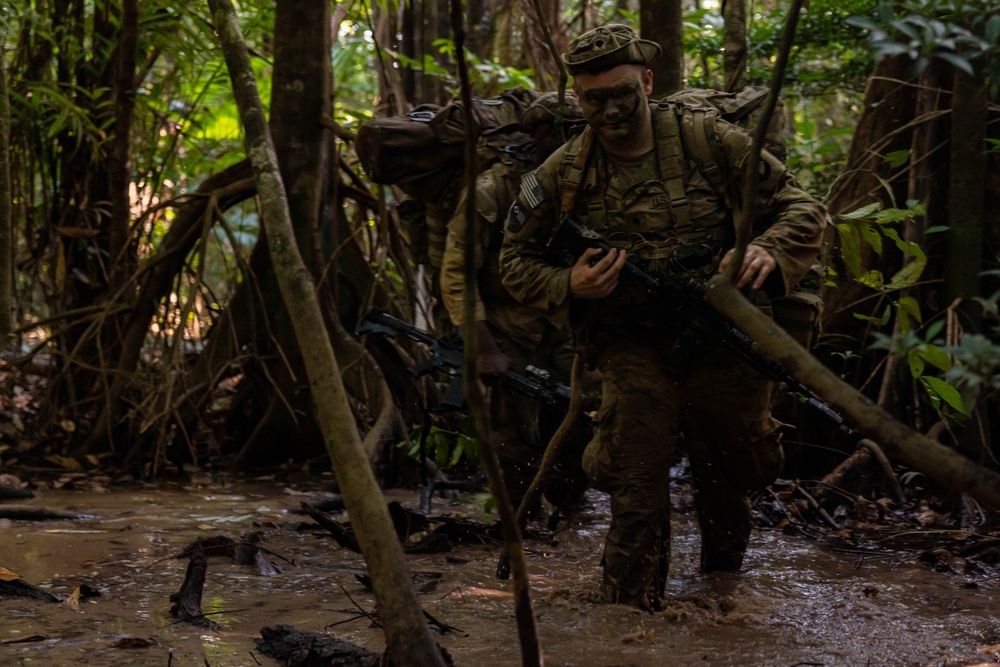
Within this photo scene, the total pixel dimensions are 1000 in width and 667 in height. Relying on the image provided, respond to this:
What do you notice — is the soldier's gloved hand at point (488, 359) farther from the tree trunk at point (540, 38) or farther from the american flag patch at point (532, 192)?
the tree trunk at point (540, 38)

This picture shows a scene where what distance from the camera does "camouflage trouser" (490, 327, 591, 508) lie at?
5062mm

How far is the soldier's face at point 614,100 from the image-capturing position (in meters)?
3.48

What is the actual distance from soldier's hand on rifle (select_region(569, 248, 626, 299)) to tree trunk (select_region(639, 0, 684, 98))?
210 centimetres

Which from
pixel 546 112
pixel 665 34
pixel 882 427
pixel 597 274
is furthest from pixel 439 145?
pixel 882 427

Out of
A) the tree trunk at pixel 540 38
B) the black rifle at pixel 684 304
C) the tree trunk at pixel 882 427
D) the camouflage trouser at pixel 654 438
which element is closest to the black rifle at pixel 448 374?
the camouflage trouser at pixel 654 438

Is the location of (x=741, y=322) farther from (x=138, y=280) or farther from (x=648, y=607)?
(x=138, y=280)

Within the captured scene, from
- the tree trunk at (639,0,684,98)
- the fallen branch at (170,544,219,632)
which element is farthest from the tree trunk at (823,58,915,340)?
the fallen branch at (170,544,219,632)

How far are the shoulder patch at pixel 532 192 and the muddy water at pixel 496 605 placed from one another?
134 cm

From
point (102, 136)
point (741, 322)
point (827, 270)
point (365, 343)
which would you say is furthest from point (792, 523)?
point (102, 136)

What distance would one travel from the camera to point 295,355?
21.3 feet

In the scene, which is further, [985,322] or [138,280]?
[138,280]

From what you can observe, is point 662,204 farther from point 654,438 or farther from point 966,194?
point 966,194

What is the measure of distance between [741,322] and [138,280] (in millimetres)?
5213

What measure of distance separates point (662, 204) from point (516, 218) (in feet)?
1.71
